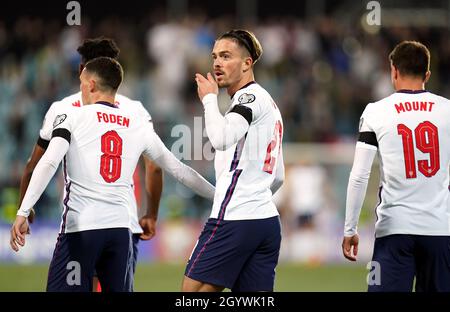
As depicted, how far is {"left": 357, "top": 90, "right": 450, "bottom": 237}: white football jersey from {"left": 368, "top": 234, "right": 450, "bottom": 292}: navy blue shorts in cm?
6

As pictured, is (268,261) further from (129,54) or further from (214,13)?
(214,13)

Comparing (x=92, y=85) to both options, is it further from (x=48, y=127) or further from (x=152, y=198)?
(x=152, y=198)

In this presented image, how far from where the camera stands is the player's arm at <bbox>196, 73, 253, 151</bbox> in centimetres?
589

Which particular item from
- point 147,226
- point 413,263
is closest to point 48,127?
point 147,226

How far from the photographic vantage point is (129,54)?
17.2 meters

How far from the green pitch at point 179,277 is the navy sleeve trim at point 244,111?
19.3ft

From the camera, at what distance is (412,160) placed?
6230 millimetres

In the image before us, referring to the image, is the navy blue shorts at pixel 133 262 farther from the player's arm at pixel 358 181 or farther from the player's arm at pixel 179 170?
the player's arm at pixel 358 181

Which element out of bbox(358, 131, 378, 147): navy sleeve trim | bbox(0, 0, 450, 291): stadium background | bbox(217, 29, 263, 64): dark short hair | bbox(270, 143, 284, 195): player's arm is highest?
bbox(0, 0, 450, 291): stadium background

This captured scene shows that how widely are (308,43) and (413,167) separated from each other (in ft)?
39.8

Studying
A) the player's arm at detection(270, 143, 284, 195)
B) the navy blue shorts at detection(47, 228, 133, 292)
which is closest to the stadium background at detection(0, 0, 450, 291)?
the player's arm at detection(270, 143, 284, 195)

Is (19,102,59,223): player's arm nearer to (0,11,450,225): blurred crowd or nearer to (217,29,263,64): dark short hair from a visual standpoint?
(217,29,263,64): dark short hair

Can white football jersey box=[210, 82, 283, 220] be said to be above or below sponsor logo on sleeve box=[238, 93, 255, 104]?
below

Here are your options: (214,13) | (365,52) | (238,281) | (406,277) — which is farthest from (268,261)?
(214,13)
